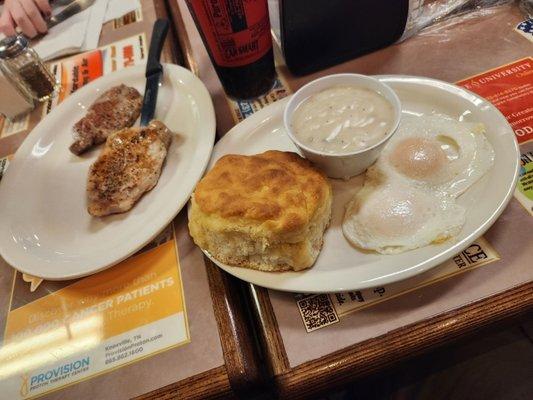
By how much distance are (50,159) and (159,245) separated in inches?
23.5

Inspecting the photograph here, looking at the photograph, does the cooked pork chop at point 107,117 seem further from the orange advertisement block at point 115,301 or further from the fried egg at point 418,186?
the fried egg at point 418,186

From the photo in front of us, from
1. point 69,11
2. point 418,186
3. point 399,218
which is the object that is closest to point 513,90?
point 418,186

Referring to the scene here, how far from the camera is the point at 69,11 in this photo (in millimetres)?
2152

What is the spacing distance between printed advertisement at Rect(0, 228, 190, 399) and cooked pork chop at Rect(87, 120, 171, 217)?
167 mm

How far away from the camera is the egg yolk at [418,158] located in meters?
0.98

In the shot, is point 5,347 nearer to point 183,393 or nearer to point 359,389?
point 183,393

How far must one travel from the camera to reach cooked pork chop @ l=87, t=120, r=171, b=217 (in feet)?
3.70

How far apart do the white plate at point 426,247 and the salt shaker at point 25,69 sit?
1.05 metres

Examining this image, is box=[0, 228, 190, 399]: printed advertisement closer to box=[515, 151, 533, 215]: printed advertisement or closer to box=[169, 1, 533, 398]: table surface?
box=[169, 1, 533, 398]: table surface

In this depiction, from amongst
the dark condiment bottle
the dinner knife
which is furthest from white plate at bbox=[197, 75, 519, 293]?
the dinner knife

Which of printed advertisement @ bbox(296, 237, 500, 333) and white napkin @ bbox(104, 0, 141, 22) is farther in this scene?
white napkin @ bbox(104, 0, 141, 22)

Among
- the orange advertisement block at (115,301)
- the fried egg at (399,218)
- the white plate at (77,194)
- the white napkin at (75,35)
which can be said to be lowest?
the orange advertisement block at (115,301)

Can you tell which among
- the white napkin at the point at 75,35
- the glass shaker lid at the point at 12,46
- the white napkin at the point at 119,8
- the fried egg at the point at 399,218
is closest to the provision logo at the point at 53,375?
the fried egg at the point at 399,218

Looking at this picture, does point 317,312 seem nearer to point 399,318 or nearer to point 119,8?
point 399,318
